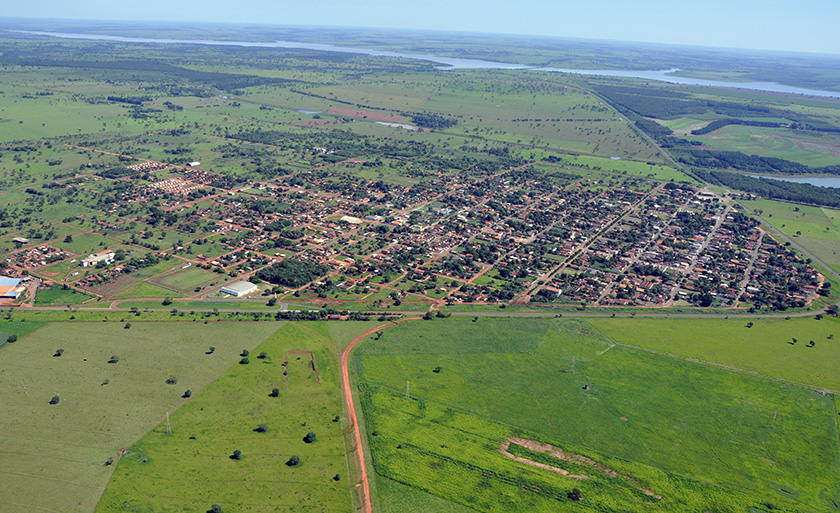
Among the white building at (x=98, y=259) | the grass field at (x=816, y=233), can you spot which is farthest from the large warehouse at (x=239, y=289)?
the grass field at (x=816, y=233)

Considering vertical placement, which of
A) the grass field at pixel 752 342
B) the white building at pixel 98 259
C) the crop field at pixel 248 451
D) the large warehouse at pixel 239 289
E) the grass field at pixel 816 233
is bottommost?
the crop field at pixel 248 451

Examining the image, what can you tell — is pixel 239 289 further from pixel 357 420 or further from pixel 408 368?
pixel 357 420

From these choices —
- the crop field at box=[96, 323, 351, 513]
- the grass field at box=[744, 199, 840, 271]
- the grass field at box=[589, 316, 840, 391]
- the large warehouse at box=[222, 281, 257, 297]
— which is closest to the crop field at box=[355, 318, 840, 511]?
the grass field at box=[589, 316, 840, 391]

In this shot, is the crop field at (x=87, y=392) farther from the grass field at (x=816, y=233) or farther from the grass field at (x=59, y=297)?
the grass field at (x=816, y=233)

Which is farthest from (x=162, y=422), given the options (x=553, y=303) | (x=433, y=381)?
(x=553, y=303)

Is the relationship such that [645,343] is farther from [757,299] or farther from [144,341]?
[144,341]

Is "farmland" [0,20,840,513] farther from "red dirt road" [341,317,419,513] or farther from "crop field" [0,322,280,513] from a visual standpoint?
"red dirt road" [341,317,419,513]
